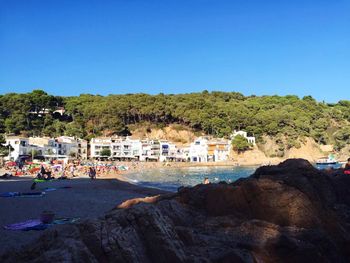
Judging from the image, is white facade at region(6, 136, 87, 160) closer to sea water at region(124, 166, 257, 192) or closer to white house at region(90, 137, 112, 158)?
white house at region(90, 137, 112, 158)

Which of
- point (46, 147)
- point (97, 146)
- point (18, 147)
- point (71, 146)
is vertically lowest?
point (18, 147)

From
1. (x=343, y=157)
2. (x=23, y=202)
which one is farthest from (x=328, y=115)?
(x=23, y=202)

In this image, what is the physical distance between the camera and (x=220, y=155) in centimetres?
11869

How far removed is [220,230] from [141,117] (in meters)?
124

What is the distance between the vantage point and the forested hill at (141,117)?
11988 centimetres

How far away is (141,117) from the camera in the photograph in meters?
130

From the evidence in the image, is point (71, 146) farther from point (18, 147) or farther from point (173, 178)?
point (173, 178)

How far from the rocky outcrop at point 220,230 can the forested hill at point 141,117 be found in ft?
370

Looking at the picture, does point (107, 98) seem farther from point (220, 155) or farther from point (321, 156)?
point (321, 156)

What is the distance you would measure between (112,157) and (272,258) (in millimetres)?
107969

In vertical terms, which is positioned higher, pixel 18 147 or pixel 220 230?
pixel 18 147

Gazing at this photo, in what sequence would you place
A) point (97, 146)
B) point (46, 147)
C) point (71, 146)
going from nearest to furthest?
point (46, 147) → point (71, 146) → point (97, 146)

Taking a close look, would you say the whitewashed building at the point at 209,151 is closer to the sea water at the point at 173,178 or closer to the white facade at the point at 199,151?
the white facade at the point at 199,151

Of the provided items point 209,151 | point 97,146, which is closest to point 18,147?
point 97,146
